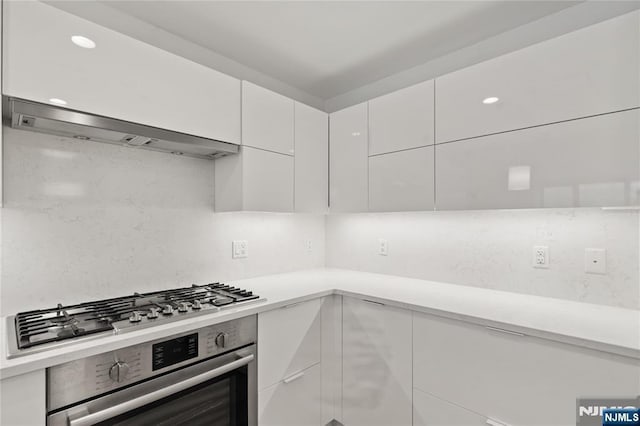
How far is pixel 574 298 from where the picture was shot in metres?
1.67

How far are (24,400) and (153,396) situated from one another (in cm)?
38

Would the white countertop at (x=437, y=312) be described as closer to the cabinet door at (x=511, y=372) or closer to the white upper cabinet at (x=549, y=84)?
the cabinet door at (x=511, y=372)

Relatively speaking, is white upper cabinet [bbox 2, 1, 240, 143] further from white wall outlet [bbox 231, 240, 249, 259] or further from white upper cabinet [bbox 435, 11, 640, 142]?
white upper cabinet [bbox 435, 11, 640, 142]

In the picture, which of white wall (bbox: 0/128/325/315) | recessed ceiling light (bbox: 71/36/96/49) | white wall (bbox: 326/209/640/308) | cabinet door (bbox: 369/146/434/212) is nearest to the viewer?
recessed ceiling light (bbox: 71/36/96/49)

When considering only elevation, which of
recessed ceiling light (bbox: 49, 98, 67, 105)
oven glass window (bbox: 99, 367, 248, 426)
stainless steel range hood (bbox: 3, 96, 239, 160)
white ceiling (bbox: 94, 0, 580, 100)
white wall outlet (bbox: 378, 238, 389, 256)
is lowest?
oven glass window (bbox: 99, 367, 248, 426)

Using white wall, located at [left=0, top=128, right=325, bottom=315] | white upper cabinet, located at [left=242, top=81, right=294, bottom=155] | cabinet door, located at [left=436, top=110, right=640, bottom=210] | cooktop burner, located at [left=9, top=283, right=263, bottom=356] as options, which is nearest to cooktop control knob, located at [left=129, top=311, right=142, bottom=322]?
cooktop burner, located at [left=9, top=283, right=263, bottom=356]

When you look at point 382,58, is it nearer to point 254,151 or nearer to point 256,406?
point 254,151

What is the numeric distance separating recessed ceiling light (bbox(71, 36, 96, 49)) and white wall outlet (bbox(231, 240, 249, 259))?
128 cm

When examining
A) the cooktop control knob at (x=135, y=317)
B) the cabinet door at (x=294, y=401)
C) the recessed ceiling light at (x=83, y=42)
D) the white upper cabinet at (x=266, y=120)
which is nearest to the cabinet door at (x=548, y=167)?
the white upper cabinet at (x=266, y=120)

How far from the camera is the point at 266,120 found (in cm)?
202

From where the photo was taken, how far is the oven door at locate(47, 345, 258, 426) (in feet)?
3.64

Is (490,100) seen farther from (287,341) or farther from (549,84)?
(287,341)

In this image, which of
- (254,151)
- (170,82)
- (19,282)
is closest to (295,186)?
(254,151)

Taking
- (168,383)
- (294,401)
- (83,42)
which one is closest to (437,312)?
(294,401)
